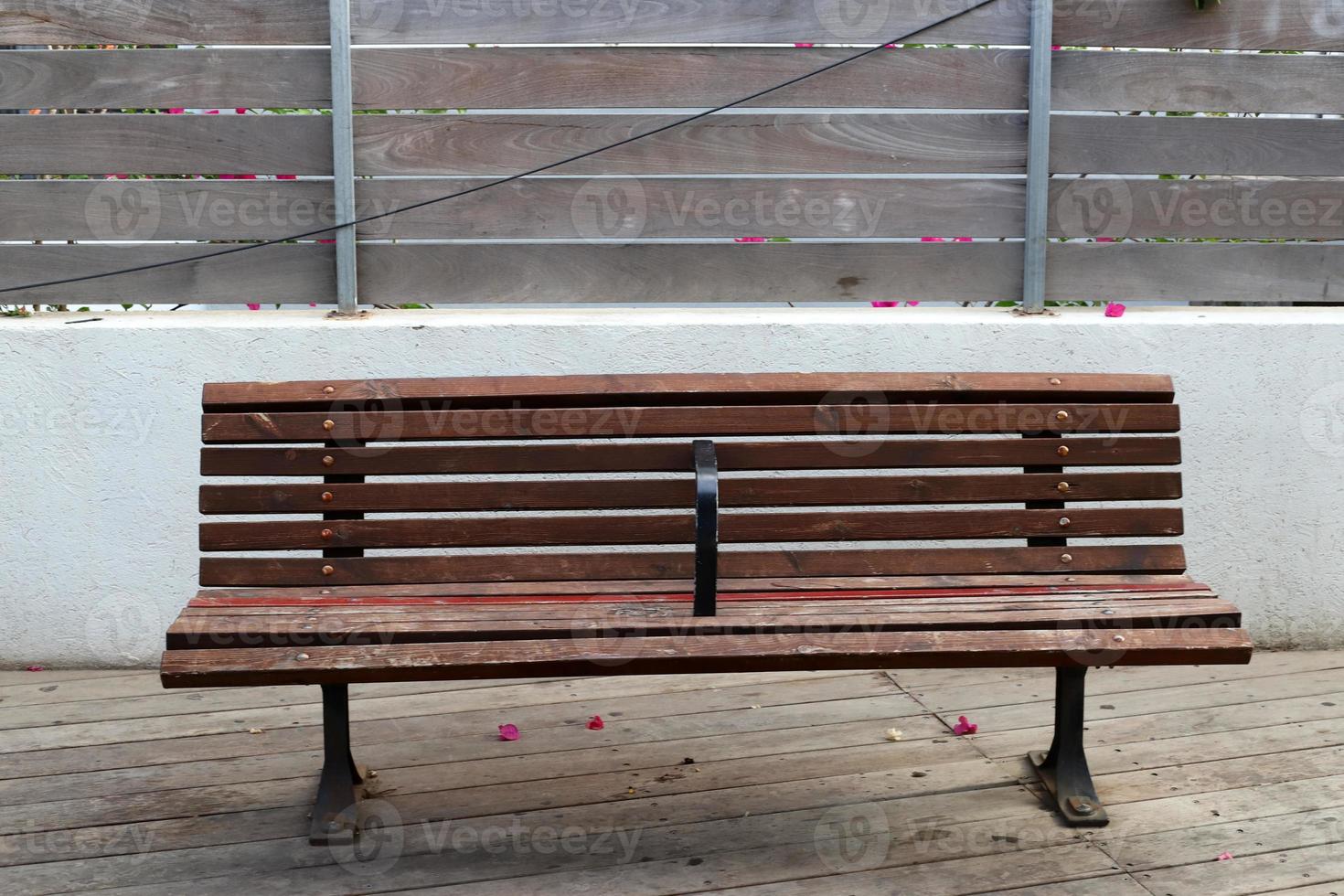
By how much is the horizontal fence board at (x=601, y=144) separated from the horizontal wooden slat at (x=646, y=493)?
48.7 inches

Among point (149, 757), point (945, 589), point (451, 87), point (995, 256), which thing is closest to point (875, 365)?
point (995, 256)

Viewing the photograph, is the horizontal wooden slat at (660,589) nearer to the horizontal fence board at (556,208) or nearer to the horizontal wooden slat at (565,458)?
the horizontal wooden slat at (565,458)

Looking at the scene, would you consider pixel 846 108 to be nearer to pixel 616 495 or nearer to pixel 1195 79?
pixel 1195 79

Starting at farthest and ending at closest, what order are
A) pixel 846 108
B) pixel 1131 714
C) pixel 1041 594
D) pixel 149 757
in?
pixel 846 108
pixel 1131 714
pixel 149 757
pixel 1041 594

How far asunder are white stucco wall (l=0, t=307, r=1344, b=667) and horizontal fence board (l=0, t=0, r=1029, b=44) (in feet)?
2.52

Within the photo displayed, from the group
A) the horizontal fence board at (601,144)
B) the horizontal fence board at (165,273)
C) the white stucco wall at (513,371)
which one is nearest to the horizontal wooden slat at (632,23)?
the horizontal fence board at (601,144)

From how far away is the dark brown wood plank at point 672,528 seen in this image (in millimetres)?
2941

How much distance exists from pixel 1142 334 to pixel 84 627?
3.13 metres

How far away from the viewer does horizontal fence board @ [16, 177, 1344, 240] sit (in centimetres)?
387

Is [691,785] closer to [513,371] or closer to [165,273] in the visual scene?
[513,371]

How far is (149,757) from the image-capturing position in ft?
11.0

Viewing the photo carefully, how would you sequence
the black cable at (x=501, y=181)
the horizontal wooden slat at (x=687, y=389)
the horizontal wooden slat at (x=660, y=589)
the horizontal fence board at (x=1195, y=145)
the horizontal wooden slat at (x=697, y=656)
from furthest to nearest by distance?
the horizontal fence board at (x=1195, y=145) < the black cable at (x=501, y=181) < the horizontal wooden slat at (x=687, y=389) < the horizontal wooden slat at (x=660, y=589) < the horizontal wooden slat at (x=697, y=656)

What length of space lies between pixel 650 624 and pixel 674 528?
34 cm

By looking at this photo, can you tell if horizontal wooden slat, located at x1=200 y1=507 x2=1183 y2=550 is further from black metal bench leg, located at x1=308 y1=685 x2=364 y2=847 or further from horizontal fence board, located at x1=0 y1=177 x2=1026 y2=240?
horizontal fence board, located at x1=0 y1=177 x2=1026 y2=240
